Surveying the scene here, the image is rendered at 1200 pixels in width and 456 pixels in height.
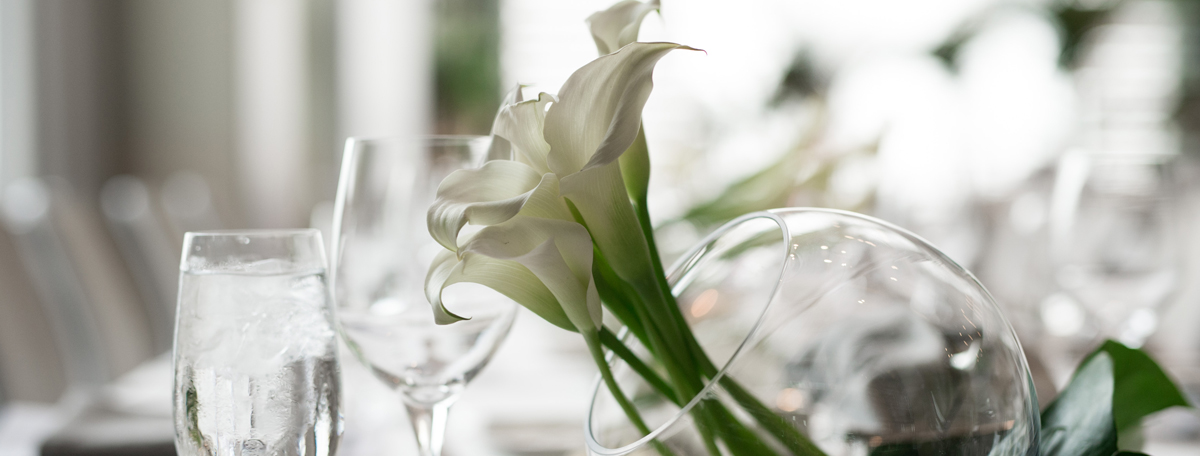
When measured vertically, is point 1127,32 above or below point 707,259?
below

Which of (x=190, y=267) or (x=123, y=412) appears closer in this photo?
(x=190, y=267)

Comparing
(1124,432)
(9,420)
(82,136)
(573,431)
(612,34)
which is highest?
(612,34)

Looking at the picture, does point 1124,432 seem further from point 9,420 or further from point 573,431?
point 9,420

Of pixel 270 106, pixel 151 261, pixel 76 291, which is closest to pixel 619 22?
pixel 76 291

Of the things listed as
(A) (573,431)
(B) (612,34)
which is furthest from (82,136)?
(B) (612,34)

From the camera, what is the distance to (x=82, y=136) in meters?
3.28

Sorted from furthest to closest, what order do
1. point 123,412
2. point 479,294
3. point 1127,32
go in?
point 1127,32 < point 123,412 < point 479,294

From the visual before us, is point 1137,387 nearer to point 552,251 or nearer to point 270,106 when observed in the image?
point 552,251

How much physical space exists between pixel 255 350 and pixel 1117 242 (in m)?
0.50

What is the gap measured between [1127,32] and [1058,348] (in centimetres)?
410

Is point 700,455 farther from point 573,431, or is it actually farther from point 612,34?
point 573,431

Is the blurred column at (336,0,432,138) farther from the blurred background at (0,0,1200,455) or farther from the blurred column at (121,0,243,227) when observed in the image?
the blurred column at (121,0,243,227)

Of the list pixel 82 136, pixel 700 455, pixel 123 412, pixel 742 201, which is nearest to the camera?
pixel 700 455

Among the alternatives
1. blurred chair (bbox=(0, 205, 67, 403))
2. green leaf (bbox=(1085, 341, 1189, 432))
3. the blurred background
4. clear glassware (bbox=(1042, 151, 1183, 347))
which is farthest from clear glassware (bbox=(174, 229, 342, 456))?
blurred chair (bbox=(0, 205, 67, 403))
